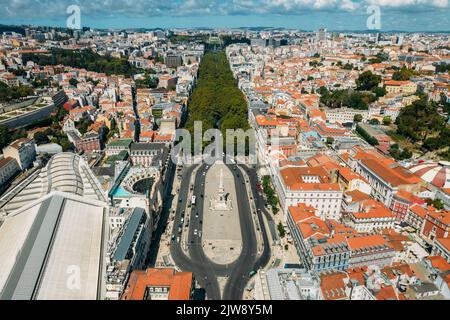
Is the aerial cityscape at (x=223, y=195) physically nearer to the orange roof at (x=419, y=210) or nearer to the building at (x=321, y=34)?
the orange roof at (x=419, y=210)

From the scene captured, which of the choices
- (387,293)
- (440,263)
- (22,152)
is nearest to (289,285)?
(387,293)

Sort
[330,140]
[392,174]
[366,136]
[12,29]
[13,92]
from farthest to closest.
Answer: [12,29]
[13,92]
[366,136]
[330,140]
[392,174]

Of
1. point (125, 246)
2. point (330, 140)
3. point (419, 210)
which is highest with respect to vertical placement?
point (330, 140)

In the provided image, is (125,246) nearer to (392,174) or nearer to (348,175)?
(348,175)

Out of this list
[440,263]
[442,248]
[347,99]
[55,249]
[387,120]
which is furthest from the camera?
[347,99]

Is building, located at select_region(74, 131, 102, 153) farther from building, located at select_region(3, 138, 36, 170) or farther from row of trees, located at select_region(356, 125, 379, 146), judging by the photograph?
row of trees, located at select_region(356, 125, 379, 146)

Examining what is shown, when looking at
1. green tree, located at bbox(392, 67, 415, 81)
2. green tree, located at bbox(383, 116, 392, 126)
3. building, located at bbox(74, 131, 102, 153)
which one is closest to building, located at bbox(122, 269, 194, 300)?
building, located at bbox(74, 131, 102, 153)
